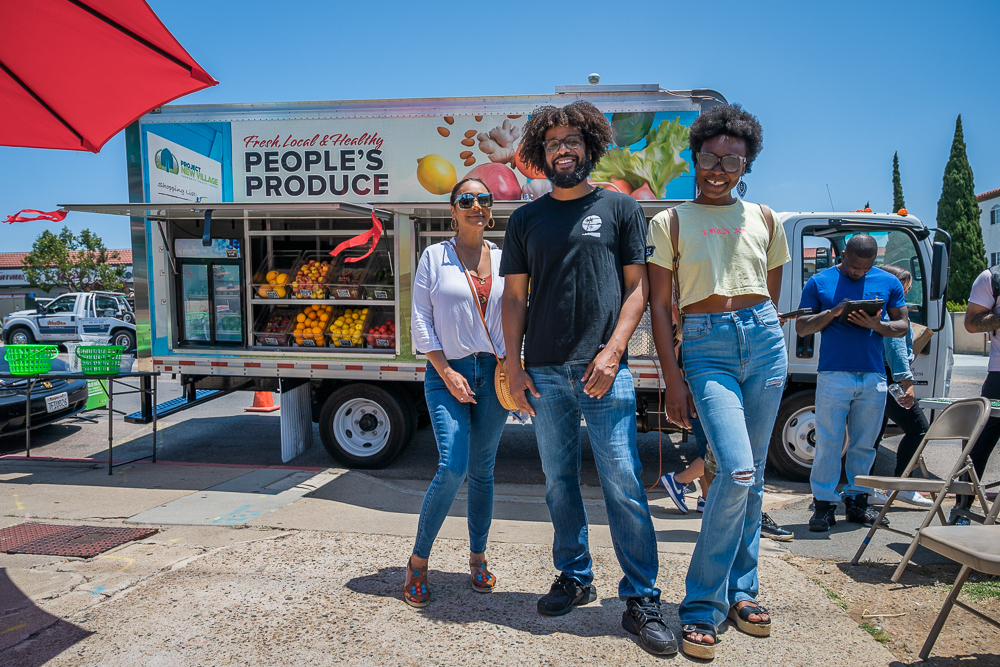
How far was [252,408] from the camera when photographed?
9258 millimetres

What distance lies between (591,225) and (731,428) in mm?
970

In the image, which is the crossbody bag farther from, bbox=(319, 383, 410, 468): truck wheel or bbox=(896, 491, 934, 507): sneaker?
bbox=(896, 491, 934, 507): sneaker

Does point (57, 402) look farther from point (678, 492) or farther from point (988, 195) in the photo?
point (988, 195)

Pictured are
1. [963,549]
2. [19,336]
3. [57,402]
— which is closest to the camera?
[963,549]

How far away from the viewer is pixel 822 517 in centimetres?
418

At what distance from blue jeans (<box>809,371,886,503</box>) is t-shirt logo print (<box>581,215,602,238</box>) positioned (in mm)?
2432

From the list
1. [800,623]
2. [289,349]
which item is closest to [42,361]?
[289,349]

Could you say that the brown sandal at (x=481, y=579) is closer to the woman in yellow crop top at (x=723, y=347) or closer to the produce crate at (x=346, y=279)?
→ the woman in yellow crop top at (x=723, y=347)

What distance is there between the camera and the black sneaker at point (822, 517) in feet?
13.6

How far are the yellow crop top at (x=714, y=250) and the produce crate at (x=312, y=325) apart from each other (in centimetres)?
434

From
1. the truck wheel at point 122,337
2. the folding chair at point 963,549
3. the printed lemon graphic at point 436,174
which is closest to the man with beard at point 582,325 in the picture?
the folding chair at point 963,549

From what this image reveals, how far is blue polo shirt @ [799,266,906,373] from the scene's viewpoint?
4.09m

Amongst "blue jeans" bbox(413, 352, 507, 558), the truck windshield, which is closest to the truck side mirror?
the truck windshield

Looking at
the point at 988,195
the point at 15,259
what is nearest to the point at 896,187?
the point at 988,195
